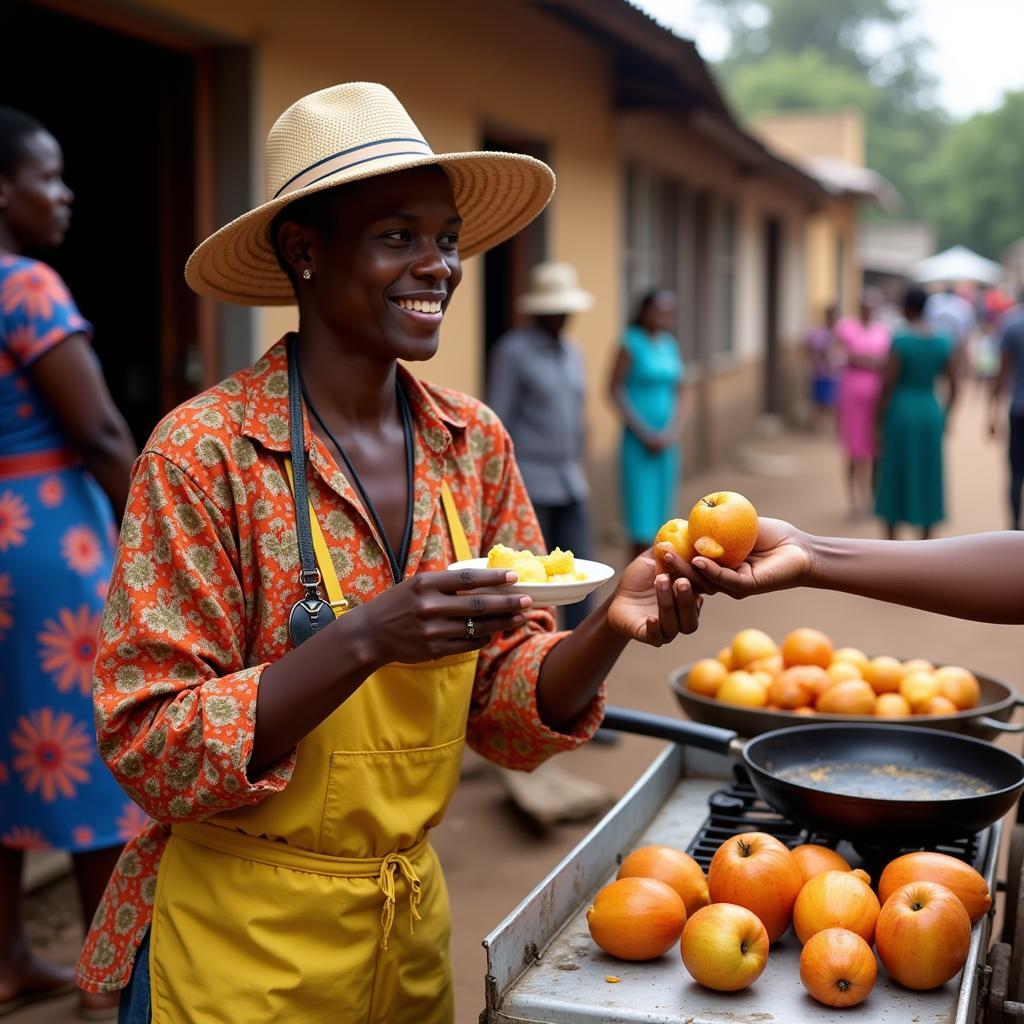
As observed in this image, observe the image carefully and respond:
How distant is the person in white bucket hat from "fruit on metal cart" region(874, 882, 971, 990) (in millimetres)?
507

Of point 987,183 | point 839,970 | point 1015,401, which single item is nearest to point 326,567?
point 839,970

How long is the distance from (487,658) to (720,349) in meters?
14.6

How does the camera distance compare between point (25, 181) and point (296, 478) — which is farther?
point (25, 181)

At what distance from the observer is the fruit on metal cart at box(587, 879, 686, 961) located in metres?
1.92

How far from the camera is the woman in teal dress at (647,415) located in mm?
7781

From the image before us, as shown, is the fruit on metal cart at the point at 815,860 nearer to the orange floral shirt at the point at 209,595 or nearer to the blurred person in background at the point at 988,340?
the orange floral shirt at the point at 209,595

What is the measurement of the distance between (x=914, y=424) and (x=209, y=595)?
8.19 m

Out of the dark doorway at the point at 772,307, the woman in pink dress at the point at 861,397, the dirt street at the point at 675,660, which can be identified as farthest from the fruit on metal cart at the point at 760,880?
the dark doorway at the point at 772,307

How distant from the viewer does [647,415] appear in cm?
795

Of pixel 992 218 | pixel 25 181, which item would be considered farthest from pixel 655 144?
pixel 992 218

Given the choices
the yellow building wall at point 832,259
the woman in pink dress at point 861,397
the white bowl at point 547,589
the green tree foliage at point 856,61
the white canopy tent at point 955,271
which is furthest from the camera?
the green tree foliage at point 856,61

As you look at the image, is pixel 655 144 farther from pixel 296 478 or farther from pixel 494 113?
pixel 296 478

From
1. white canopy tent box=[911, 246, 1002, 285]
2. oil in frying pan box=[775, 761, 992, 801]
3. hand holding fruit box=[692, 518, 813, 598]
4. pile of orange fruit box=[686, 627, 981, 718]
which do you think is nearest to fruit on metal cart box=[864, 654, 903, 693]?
pile of orange fruit box=[686, 627, 981, 718]

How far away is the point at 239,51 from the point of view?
5301mm
